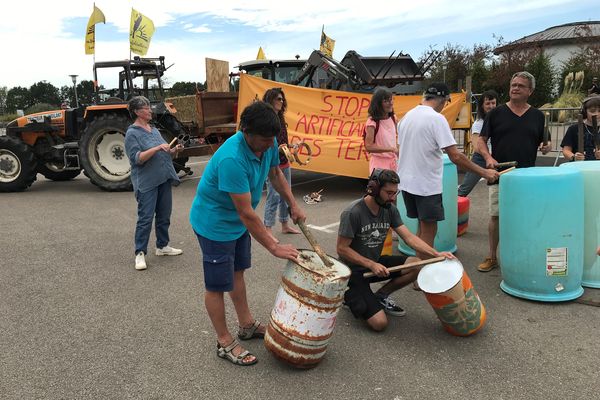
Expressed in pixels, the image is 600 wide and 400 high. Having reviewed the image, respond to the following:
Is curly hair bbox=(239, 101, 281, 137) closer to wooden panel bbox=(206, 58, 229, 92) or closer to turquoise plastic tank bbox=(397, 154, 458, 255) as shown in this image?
turquoise plastic tank bbox=(397, 154, 458, 255)

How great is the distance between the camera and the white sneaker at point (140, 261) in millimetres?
4664

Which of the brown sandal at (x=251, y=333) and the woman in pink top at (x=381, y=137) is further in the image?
the woman in pink top at (x=381, y=137)

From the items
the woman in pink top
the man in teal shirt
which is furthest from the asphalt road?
the woman in pink top

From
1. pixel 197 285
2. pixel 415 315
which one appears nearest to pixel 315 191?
pixel 197 285

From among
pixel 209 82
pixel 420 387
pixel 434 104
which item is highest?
pixel 209 82

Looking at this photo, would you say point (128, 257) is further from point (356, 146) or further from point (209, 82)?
point (209, 82)

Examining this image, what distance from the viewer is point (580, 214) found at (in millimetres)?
3574

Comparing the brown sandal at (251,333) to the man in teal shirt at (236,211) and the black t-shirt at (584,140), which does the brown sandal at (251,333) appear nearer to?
the man in teal shirt at (236,211)

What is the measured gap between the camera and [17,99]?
4106 centimetres

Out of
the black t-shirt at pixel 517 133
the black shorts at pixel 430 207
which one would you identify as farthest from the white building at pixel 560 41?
the black shorts at pixel 430 207

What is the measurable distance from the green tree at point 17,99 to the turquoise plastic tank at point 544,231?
144 ft

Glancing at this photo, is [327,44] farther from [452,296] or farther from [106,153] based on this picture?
[452,296]

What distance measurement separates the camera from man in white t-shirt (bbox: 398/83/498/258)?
366 cm

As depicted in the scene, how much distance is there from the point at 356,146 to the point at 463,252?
10.8 feet
